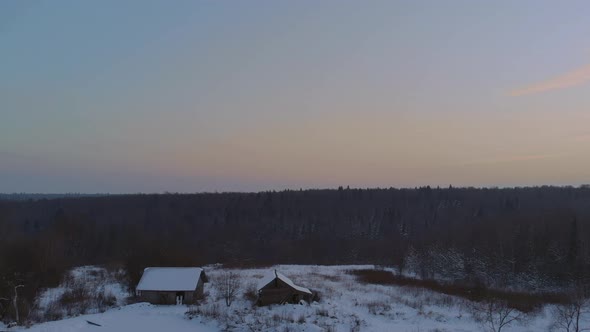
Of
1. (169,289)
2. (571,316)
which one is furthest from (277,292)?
(571,316)

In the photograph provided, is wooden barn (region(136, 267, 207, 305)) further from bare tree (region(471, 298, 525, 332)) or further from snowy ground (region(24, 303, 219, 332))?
bare tree (region(471, 298, 525, 332))

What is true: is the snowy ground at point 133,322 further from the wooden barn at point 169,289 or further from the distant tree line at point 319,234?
the distant tree line at point 319,234

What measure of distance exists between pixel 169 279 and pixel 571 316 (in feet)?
83.0

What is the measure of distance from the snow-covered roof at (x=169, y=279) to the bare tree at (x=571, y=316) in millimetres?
23232

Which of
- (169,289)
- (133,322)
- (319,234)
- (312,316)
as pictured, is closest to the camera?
(133,322)

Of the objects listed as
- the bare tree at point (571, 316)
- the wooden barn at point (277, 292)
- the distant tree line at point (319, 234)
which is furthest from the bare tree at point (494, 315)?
the distant tree line at point (319, 234)

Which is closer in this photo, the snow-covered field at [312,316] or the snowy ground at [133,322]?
the snowy ground at [133,322]

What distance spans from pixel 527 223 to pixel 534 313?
103ft

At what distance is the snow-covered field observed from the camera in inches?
933

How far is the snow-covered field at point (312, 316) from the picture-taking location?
933 inches

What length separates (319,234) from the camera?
9069 centimetres

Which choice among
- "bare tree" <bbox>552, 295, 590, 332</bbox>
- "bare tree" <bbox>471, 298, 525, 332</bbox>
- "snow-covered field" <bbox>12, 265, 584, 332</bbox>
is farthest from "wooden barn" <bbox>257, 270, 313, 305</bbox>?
"bare tree" <bbox>552, 295, 590, 332</bbox>

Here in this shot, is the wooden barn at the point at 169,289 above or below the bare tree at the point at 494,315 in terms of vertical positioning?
above

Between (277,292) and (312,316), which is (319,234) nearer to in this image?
(277,292)
